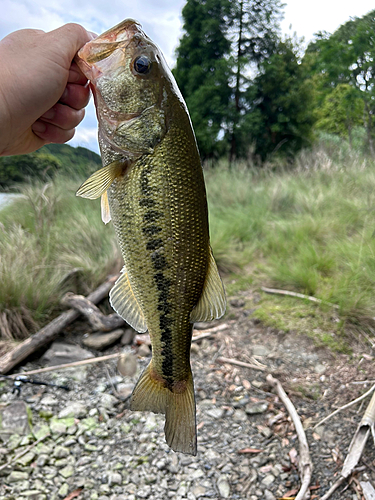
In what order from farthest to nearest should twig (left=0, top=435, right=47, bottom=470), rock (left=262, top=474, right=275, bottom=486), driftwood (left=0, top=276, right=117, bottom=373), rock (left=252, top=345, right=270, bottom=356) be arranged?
A: 1. rock (left=252, top=345, right=270, bottom=356)
2. driftwood (left=0, top=276, right=117, bottom=373)
3. twig (left=0, top=435, right=47, bottom=470)
4. rock (left=262, top=474, right=275, bottom=486)

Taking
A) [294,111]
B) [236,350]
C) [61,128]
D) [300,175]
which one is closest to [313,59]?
[294,111]

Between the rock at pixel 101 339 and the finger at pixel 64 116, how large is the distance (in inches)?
98.5

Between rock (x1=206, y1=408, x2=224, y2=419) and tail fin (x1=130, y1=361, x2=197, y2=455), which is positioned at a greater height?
tail fin (x1=130, y1=361, x2=197, y2=455)

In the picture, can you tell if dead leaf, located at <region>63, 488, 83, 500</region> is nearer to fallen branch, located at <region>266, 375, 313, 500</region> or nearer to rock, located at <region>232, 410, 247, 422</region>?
rock, located at <region>232, 410, 247, 422</region>

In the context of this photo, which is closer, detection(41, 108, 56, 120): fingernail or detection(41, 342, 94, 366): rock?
detection(41, 108, 56, 120): fingernail

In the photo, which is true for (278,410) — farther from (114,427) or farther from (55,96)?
(55,96)


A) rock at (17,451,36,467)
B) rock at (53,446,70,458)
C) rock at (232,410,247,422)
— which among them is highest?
rock at (17,451,36,467)

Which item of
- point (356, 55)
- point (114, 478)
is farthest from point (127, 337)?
point (356, 55)

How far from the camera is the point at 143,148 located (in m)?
1.15

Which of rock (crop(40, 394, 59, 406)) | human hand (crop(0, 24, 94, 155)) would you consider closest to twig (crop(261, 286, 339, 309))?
rock (crop(40, 394, 59, 406))

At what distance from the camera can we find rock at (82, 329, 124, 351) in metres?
3.81

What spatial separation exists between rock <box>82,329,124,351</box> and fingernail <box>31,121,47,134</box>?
246cm

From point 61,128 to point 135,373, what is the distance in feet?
7.91

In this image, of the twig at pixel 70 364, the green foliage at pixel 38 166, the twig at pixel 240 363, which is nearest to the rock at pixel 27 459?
the twig at pixel 70 364
